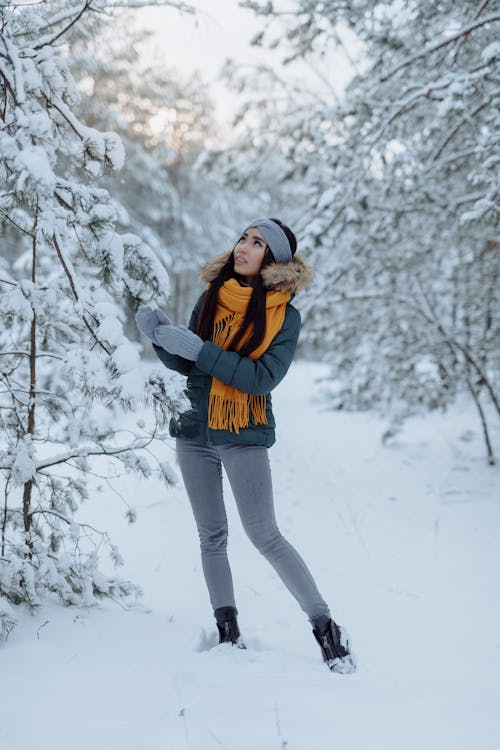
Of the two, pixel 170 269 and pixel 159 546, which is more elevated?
pixel 170 269

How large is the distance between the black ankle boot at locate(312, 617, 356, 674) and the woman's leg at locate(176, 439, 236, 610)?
441 mm

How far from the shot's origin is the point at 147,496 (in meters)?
6.01

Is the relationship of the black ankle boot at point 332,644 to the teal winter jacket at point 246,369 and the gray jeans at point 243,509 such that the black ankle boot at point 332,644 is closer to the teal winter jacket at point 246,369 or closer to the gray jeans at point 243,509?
the gray jeans at point 243,509

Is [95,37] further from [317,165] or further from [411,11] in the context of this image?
[317,165]

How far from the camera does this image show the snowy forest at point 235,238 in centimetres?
217

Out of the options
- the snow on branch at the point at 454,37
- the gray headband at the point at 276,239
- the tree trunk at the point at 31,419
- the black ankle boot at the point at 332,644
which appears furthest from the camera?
the snow on branch at the point at 454,37

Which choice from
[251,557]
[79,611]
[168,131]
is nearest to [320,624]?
[79,611]

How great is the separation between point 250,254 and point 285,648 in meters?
1.91

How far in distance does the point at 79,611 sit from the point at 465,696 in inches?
71.7

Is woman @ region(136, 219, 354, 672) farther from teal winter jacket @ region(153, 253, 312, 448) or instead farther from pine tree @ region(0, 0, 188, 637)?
pine tree @ region(0, 0, 188, 637)

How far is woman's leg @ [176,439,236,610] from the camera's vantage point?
2.59 metres

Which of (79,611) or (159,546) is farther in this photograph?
(159,546)

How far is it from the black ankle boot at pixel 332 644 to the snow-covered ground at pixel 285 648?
0.22ft

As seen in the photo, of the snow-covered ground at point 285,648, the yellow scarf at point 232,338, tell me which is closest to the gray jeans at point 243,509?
the yellow scarf at point 232,338
